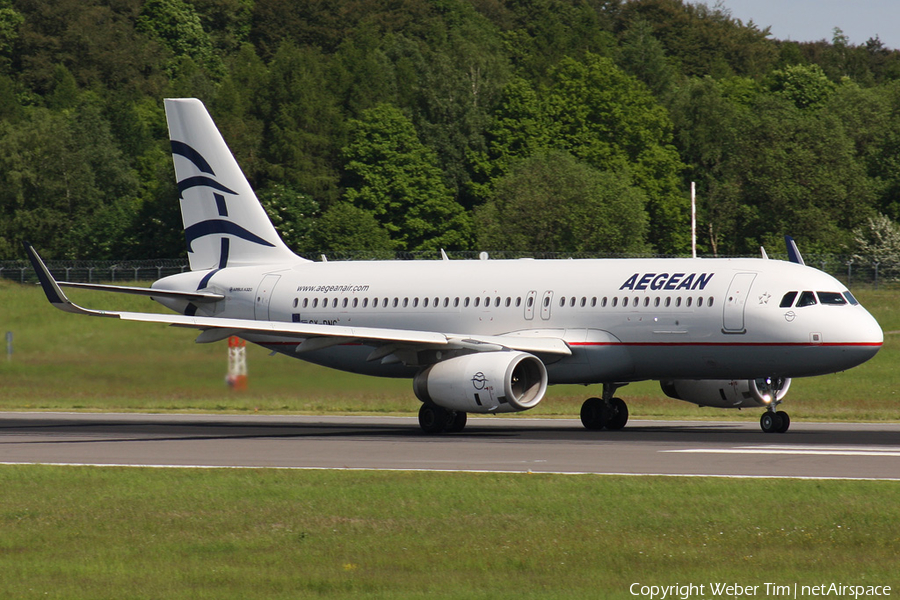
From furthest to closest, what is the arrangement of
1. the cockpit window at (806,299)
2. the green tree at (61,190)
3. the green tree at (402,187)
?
the green tree at (402,187) → the green tree at (61,190) → the cockpit window at (806,299)

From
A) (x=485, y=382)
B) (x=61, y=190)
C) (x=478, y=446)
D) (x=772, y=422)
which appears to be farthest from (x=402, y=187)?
(x=478, y=446)

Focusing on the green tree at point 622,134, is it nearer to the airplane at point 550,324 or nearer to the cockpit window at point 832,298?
the airplane at point 550,324

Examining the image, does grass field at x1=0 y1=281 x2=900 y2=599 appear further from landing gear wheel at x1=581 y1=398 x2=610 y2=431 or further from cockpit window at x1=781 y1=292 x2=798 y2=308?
landing gear wheel at x1=581 y1=398 x2=610 y2=431

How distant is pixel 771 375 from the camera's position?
31078mm

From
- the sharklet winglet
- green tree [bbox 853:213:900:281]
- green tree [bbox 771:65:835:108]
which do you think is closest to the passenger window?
the sharklet winglet

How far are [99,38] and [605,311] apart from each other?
10318 cm

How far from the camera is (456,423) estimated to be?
108 ft

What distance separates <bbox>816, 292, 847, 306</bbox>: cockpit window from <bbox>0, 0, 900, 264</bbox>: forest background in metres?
49.2

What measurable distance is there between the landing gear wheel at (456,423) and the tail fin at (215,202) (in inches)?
353

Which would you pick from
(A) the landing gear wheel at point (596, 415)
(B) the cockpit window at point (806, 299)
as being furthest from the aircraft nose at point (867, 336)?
(A) the landing gear wheel at point (596, 415)

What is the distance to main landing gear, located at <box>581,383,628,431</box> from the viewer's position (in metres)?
34.1

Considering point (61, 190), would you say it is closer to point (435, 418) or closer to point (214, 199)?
point (214, 199)

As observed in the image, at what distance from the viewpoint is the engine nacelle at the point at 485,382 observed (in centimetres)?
3038

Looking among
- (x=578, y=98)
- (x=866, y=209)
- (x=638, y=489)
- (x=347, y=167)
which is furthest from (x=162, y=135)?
(x=638, y=489)
